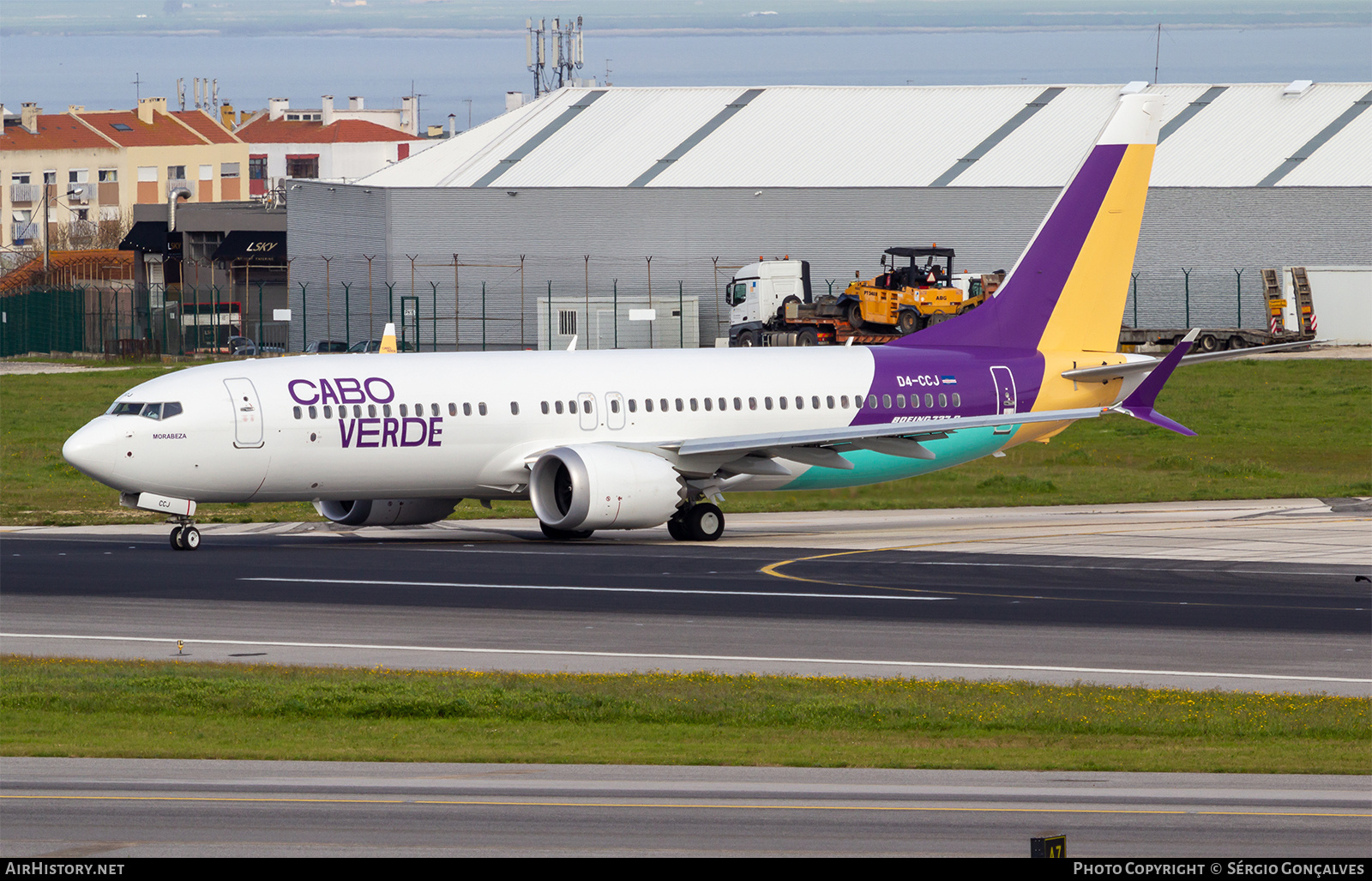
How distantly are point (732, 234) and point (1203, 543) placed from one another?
6829 cm

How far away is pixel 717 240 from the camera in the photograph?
103875 millimetres

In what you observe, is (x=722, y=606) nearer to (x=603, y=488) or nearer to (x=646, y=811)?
(x=603, y=488)

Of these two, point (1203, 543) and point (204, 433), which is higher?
point (204, 433)

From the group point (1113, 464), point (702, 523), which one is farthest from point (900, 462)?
point (1113, 464)

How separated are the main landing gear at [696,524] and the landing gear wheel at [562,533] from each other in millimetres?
1887

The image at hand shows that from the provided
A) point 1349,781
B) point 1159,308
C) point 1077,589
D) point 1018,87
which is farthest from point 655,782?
point 1018,87

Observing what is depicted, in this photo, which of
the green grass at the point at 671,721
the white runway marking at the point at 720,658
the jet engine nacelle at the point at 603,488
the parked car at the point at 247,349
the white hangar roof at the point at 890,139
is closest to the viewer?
the green grass at the point at 671,721

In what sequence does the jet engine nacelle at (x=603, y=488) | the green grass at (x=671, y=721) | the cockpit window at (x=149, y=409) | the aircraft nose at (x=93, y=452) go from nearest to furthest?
the green grass at (x=671, y=721)
the aircraft nose at (x=93, y=452)
the cockpit window at (x=149, y=409)
the jet engine nacelle at (x=603, y=488)

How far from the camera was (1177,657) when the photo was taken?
81.8ft

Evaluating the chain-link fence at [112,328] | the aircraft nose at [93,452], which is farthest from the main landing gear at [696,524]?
the chain-link fence at [112,328]

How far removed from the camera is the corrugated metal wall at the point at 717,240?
98062 mm

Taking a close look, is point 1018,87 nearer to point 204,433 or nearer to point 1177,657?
point 204,433

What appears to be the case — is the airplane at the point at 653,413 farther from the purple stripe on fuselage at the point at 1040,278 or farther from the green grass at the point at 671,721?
the green grass at the point at 671,721

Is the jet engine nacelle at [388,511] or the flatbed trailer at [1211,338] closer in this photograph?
the jet engine nacelle at [388,511]
